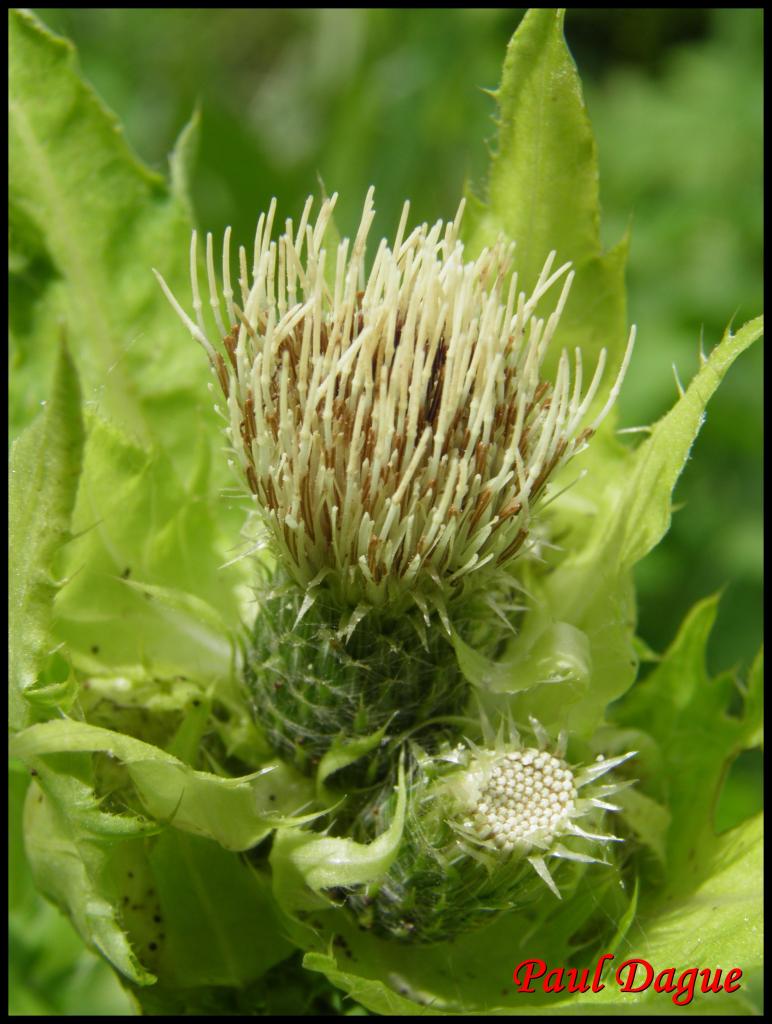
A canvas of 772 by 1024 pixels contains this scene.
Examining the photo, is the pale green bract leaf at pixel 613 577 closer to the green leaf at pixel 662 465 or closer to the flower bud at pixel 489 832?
the green leaf at pixel 662 465

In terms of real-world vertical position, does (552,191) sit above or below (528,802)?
above

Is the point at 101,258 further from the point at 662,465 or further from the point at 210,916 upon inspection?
the point at 210,916

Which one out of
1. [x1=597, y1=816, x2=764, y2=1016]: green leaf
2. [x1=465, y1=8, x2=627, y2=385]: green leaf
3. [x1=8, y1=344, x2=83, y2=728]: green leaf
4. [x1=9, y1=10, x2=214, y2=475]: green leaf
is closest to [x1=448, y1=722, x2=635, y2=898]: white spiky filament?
[x1=597, y1=816, x2=764, y2=1016]: green leaf

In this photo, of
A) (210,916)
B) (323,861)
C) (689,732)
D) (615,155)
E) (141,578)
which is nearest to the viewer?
(323,861)

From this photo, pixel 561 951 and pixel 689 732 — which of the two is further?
pixel 689 732

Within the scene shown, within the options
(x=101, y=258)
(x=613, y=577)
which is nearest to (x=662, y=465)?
(x=613, y=577)

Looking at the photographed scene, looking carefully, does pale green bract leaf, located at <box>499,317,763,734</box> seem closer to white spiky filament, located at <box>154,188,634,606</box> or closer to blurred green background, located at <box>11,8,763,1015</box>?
white spiky filament, located at <box>154,188,634,606</box>
